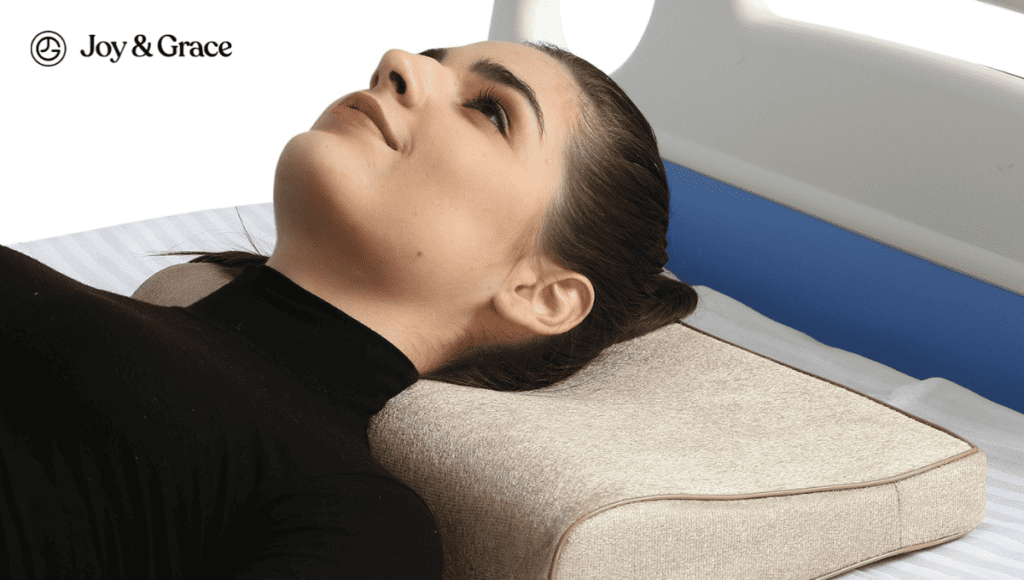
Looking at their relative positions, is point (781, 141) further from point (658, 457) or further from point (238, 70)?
point (238, 70)

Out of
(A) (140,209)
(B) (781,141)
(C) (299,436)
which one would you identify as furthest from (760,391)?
(A) (140,209)

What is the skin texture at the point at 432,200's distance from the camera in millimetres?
1056

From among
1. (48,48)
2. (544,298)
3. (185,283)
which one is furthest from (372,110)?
(48,48)

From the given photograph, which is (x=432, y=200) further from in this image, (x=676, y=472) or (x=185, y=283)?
(x=185, y=283)

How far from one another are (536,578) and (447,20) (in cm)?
223

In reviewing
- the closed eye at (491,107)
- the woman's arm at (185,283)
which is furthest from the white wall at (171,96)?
the closed eye at (491,107)

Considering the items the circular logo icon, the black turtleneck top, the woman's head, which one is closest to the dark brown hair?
the woman's head

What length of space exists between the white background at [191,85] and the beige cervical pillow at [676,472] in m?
1.15

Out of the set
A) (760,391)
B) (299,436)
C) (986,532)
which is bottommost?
(986,532)

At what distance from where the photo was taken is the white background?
229 centimetres

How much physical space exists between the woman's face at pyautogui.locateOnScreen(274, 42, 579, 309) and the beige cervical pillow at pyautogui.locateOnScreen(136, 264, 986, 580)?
15 centimetres

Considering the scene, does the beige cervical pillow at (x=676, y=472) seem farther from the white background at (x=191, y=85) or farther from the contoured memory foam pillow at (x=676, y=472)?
the white background at (x=191, y=85)

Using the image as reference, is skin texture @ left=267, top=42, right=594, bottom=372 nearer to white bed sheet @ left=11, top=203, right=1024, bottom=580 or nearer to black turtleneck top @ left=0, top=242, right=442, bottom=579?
black turtleneck top @ left=0, top=242, right=442, bottom=579

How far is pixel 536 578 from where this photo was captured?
90cm
